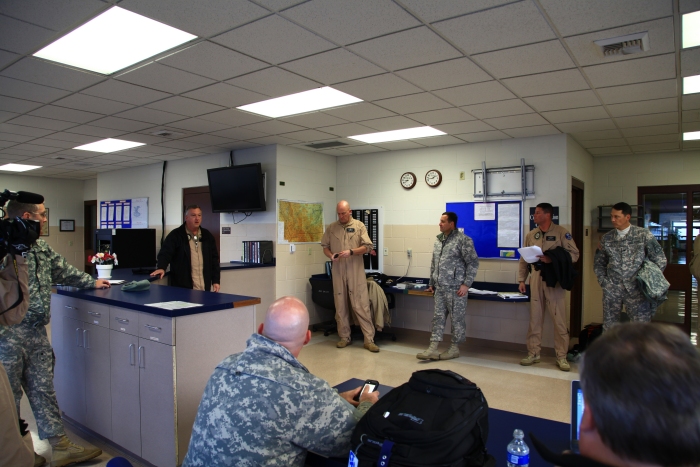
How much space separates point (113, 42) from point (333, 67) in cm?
141

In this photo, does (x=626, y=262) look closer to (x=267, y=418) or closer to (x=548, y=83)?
(x=548, y=83)

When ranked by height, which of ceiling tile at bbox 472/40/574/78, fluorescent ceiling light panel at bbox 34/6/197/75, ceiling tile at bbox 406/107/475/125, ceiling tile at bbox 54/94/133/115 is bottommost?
ceiling tile at bbox 406/107/475/125

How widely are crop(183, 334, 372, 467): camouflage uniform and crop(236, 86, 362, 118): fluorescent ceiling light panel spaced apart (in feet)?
9.14

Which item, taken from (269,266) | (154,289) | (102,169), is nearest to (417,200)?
(269,266)

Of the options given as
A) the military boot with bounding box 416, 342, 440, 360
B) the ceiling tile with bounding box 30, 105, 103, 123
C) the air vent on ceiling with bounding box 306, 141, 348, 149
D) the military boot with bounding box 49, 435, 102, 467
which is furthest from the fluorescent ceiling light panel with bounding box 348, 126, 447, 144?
the military boot with bounding box 49, 435, 102, 467

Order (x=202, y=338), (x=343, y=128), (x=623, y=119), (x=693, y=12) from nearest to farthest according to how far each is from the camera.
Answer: (x=693, y=12), (x=202, y=338), (x=623, y=119), (x=343, y=128)

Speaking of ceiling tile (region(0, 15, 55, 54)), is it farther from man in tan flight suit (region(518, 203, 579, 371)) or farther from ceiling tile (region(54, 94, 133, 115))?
man in tan flight suit (region(518, 203, 579, 371))

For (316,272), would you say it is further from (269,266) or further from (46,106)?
(46,106)

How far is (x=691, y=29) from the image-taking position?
270 centimetres

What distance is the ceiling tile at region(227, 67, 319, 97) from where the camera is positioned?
3451 millimetres

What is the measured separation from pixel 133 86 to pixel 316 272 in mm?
3691

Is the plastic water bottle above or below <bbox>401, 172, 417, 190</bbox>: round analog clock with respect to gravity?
below

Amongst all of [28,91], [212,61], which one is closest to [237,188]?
[28,91]

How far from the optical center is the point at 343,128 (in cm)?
521
